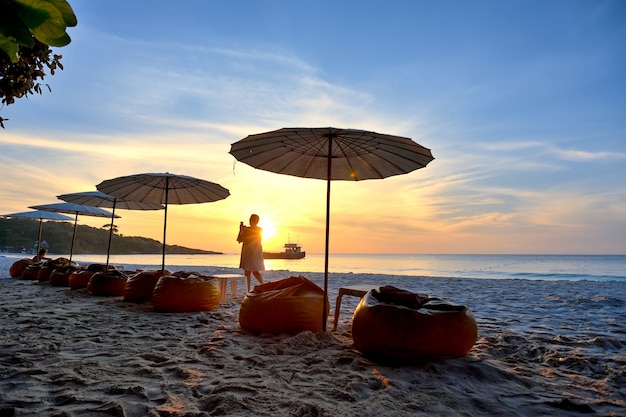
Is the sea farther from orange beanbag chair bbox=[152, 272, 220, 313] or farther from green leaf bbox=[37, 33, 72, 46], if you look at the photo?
green leaf bbox=[37, 33, 72, 46]

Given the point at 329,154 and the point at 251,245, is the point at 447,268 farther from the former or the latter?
the point at 329,154

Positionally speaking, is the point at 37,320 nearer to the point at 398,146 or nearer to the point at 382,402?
the point at 382,402

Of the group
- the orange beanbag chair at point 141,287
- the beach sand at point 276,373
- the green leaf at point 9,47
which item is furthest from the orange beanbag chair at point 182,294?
the green leaf at point 9,47

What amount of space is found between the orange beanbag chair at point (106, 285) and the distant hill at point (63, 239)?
4643 centimetres

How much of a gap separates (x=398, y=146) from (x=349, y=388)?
7.57 feet

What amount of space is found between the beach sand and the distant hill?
50256 mm

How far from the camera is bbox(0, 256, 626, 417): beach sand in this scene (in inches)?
88.9

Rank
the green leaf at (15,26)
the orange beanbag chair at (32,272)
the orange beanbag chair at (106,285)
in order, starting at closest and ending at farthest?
the green leaf at (15,26) < the orange beanbag chair at (106,285) < the orange beanbag chair at (32,272)

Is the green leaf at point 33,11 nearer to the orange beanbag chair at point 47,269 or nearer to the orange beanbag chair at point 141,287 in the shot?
the orange beanbag chair at point 141,287

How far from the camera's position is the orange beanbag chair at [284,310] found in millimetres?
4121

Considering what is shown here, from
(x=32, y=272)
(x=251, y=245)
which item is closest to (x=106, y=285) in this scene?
(x=251, y=245)

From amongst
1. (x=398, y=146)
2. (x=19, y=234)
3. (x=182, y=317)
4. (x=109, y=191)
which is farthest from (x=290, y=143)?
(x=19, y=234)

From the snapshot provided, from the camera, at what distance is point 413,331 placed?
10.1 ft

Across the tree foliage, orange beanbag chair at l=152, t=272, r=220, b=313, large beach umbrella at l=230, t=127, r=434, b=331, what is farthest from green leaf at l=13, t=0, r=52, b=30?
orange beanbag chair at l=152, t=272, r=220, b=313
